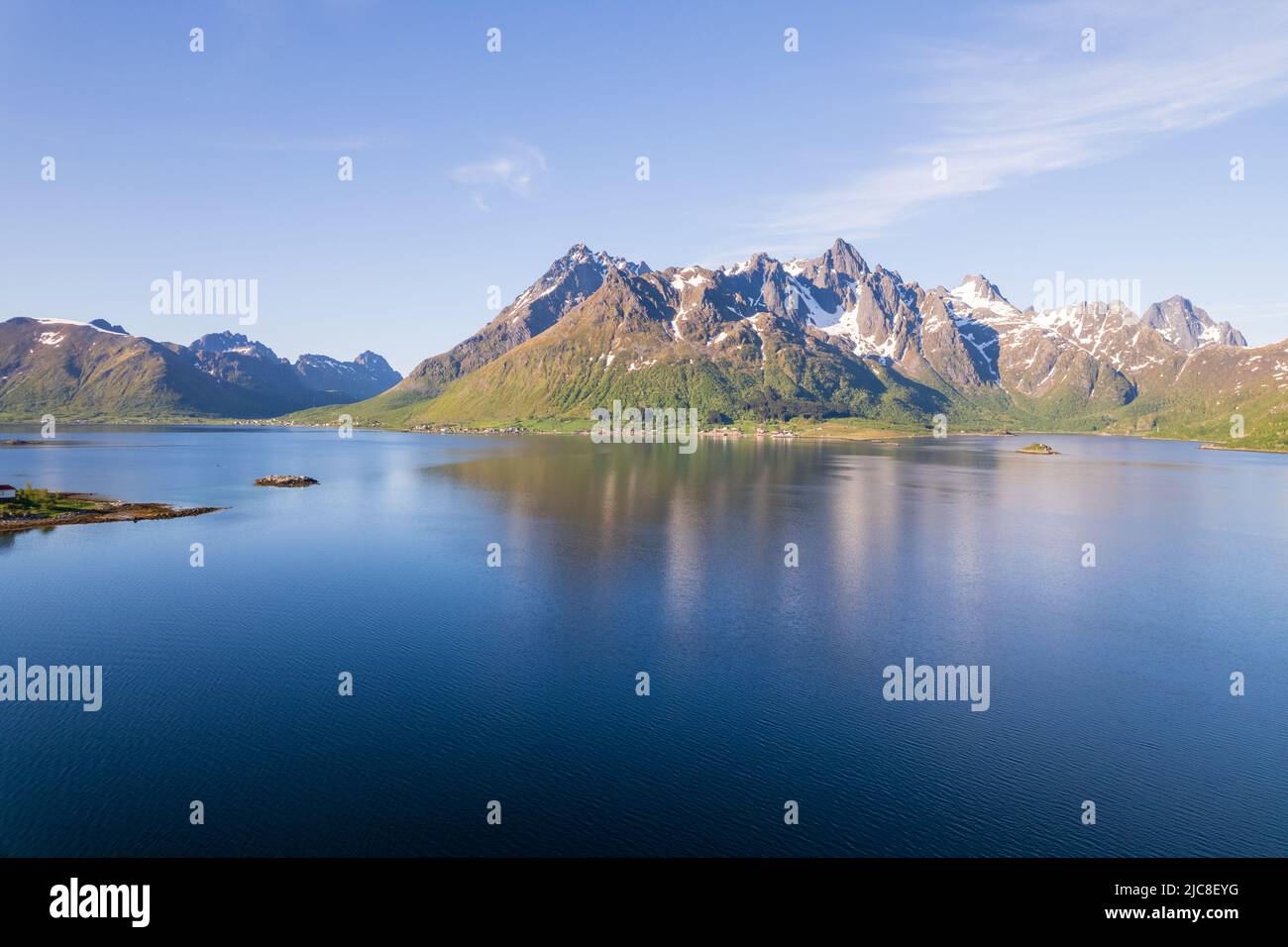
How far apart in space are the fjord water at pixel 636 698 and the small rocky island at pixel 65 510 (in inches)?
405

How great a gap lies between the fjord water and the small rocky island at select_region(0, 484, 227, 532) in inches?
405

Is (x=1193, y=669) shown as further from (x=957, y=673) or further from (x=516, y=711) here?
(x=516, y=711)

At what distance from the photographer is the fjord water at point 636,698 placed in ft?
125

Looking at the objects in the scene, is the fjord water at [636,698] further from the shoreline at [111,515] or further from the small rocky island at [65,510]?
the small rocky island at [65,510]

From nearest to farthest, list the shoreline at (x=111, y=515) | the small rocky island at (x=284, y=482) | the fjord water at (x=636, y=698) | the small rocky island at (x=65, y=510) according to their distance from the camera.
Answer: the fjord water at (x=636, y=698), the shoreline at (x=111, y=515), the small rocky island at (x=65, y=510), the small rocky island at (x=284, y=482)

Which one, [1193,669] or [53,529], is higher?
[53,529]

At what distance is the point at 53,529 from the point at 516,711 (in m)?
108

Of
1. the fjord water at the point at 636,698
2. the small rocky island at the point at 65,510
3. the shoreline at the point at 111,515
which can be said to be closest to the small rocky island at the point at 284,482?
the shoreline at the point at 111,515

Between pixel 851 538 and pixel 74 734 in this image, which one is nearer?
pixel 74 734

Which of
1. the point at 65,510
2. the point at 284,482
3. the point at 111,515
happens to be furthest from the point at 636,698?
the point at 284,482

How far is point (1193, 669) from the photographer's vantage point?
6156 cm
